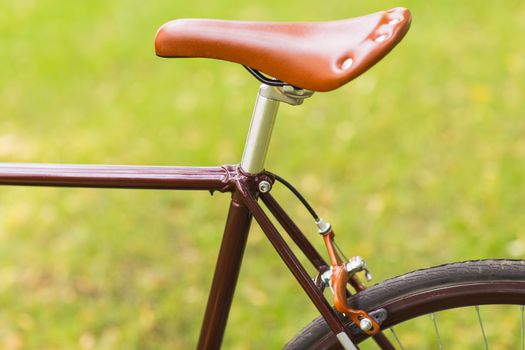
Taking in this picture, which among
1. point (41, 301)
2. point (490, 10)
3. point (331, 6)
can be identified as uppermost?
point (331, 6)

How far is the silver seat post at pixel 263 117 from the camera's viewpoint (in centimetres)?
136

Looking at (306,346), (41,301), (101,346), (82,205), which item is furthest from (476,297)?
(82,205)

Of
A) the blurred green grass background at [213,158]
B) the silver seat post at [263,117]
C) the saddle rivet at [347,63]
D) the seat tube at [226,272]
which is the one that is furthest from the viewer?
the blurred green grass background at [213,158]

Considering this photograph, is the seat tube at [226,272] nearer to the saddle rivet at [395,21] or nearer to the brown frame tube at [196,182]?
the brown frame tube at [196,182]

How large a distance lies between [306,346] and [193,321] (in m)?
1.29

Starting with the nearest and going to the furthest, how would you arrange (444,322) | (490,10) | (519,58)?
(444,322), (519,58), (490,10)

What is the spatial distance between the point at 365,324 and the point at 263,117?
46 cm

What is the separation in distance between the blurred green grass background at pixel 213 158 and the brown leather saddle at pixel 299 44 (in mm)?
1553

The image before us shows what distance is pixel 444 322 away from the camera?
2.66 m

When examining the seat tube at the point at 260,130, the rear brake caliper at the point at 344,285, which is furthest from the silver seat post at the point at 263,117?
the rear brake caliper at the point at 344,285

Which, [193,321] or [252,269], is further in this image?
[252,269]

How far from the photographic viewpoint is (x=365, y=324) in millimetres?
1439

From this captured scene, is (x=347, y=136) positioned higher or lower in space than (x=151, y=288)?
higher

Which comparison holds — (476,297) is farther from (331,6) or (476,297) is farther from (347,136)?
(331,6)
